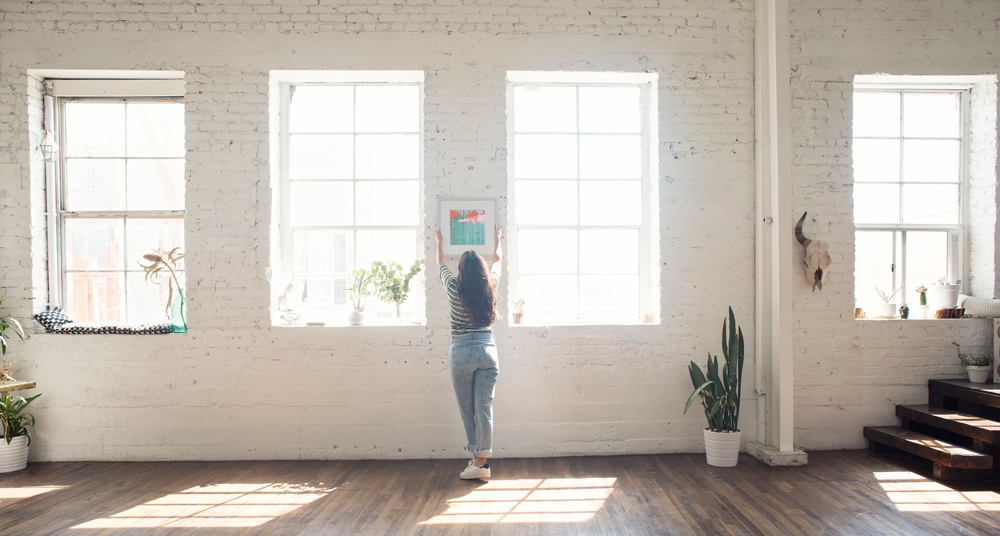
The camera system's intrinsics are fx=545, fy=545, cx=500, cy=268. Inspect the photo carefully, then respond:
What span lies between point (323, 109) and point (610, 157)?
7.87 feet

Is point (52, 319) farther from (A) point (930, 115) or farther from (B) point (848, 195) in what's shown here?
(A) point (930, 115)

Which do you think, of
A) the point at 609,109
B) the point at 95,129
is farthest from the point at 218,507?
the point at 609,109

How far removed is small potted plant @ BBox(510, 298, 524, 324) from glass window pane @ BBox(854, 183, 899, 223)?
2.94 m

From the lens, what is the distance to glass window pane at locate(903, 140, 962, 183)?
15.2 ft

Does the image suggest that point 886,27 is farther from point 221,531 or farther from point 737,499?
point 221,531

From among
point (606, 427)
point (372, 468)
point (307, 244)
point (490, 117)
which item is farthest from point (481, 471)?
point (490, 117)

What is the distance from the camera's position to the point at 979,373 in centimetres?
423

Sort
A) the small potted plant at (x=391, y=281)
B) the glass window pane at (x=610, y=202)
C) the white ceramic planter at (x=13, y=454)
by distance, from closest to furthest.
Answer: the white ceramic planter at (x=13, y=454) < the small potted plant at (x=391, y=281) < the glass window pane at (x=610, y=202)

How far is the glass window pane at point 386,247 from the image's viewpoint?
4.44 meters

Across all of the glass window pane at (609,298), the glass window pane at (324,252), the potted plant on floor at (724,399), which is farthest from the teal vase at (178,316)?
the potted plant on floor at (724,399)

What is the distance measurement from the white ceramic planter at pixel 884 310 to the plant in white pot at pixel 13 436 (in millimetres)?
6560

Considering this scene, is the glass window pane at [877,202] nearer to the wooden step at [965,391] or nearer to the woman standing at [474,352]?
the wooden step at [965,391]

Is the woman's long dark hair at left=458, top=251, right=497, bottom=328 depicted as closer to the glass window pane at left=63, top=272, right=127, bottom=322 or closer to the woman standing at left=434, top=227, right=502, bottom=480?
the woman standing at left=434, top=227, right=502, bottom=480

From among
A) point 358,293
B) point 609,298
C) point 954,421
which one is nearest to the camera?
point 954,421
